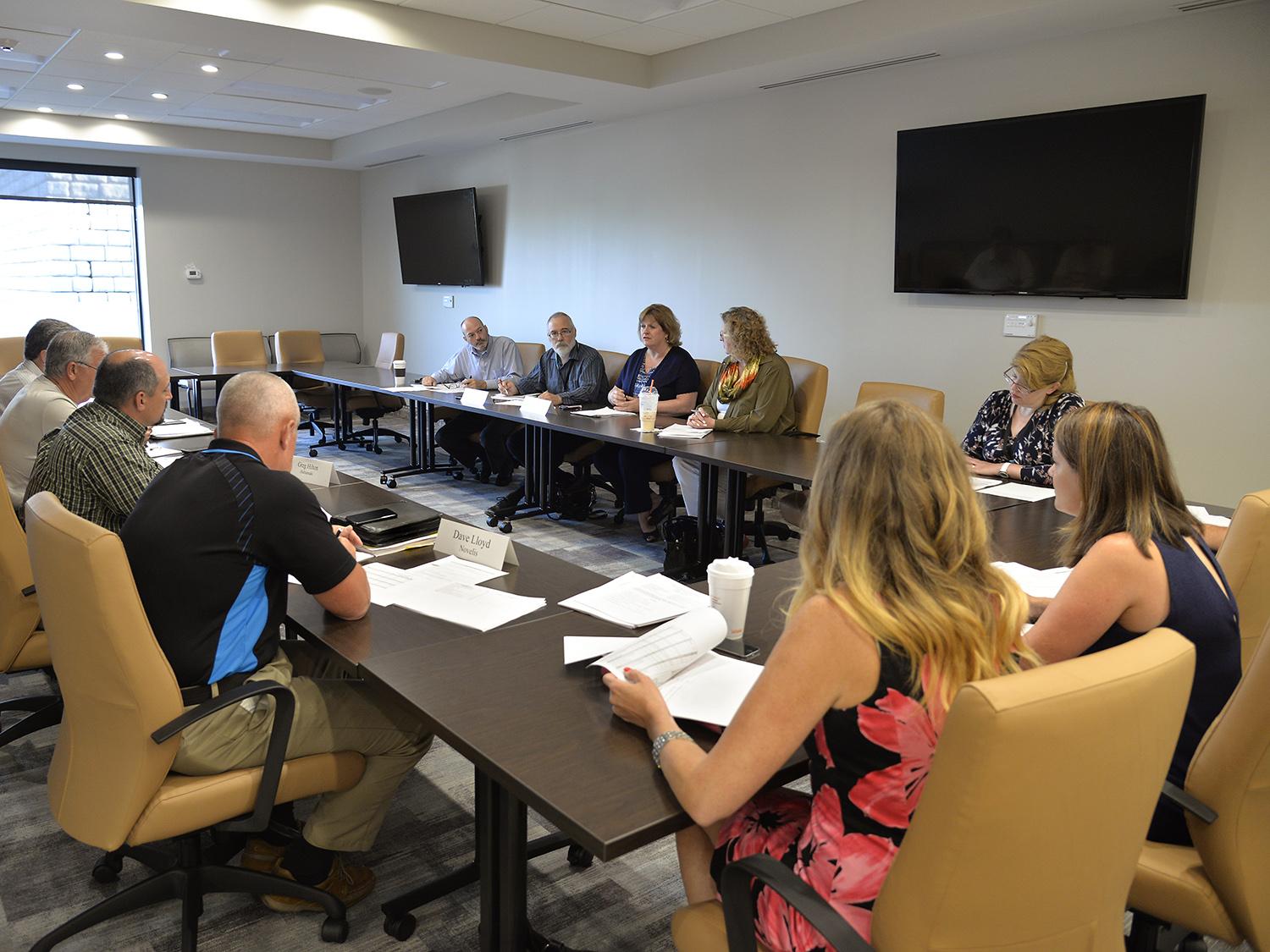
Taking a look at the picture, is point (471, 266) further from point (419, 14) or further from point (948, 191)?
point (948, 191)

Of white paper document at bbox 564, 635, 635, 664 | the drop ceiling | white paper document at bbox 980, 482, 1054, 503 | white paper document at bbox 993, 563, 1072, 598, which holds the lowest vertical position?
white paper document at bbox 564, 635, 635, 664

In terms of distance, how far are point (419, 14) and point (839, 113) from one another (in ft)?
7.89

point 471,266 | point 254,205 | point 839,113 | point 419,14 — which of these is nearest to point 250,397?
point 419,14

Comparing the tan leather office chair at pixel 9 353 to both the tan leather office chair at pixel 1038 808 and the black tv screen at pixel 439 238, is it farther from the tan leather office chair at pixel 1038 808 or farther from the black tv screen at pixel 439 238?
the tan leather office chair at pixel 1038 808

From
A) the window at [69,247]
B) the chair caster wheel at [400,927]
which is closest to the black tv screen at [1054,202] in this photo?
the chair caster wheel at [400,927]

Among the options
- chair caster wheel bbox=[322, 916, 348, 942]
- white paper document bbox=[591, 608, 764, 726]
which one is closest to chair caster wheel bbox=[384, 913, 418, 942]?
chair caster wheel bbox=[322, 916, 348, 942]

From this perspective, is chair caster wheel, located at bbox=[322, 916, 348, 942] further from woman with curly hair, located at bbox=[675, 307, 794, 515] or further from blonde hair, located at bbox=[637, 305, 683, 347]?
blonde hair, located at bbox=[637, 305, 683, 347]

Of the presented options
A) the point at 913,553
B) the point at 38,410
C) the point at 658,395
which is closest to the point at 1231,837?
the point at 913,553

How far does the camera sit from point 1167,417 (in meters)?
4.53

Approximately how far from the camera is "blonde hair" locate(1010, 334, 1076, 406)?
3709 mm

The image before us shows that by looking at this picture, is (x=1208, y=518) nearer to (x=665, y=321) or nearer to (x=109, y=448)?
(x=109, y=448)

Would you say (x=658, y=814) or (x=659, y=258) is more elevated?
(x=659, y=258)

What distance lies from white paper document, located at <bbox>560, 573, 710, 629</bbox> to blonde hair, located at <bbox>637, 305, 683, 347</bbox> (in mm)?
3550

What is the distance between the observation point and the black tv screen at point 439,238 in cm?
873
